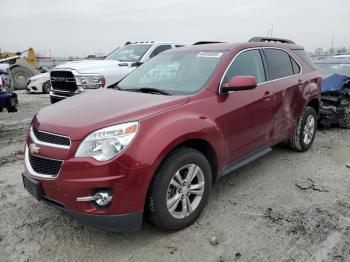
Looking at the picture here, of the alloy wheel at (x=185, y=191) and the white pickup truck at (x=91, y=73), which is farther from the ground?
the white pickup truck at (x=91, y=73)

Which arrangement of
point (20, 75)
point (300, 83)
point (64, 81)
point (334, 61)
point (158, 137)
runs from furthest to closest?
point (20, 75) → point (334, 61) → point (64, 81) → point (300, 83) → point (158, 137)

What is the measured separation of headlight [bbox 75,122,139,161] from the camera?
278 cm

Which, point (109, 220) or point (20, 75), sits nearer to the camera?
point (109, 220)

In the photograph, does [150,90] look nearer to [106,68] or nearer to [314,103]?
[314,103]

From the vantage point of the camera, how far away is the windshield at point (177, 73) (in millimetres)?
3765

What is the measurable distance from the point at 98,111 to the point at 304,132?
3617 millimetres

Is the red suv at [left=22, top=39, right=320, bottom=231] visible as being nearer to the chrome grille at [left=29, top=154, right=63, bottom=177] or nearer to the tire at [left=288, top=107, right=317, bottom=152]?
the chrome grille at [left=29, top=154, right=63, bottom=177]

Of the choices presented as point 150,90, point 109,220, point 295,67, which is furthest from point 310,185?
point 109,220

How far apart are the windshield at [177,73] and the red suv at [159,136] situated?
0.01m

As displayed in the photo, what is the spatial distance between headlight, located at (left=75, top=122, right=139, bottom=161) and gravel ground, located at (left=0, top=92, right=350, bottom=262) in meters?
0.90

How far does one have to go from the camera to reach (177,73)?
407 centimetres

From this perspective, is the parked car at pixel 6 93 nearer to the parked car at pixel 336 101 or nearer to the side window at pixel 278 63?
the side window at pixel 278 63

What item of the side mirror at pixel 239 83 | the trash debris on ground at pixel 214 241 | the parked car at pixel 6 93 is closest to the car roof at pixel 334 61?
the side mirror at pixel 239 83

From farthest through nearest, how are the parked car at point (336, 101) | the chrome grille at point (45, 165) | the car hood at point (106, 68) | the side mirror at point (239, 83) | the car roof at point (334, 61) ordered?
the car roof at point (334, 61) < the car hood at point (106, 68) < the parked car at point (336, 101) < the side mirror at point (239, 83) < the chrome grille at point (45, 165)
